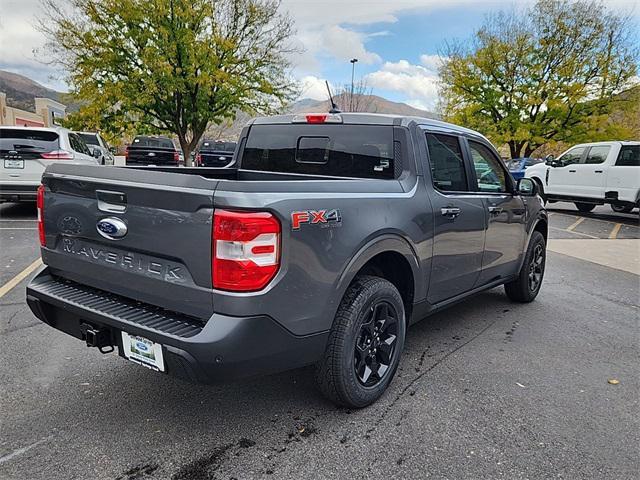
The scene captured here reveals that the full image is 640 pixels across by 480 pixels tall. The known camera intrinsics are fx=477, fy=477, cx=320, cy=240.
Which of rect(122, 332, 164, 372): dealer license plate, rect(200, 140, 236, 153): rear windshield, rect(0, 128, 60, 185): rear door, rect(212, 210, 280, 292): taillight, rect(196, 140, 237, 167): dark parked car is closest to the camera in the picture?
rect(212, 210, 280, 292): taillight

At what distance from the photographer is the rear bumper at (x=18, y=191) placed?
857 cm

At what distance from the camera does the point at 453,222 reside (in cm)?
363

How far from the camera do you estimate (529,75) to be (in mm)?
26906

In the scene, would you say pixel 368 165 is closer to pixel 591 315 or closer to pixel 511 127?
pixel 591 315

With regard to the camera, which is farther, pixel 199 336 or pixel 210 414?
pixel 210 414

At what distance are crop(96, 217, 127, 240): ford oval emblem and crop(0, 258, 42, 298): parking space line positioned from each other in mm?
3084

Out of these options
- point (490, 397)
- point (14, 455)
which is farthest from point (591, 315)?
point (14, 455)

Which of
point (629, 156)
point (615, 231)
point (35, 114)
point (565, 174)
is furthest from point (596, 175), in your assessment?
point (35, 114)

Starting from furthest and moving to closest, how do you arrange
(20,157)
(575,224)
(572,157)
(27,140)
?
1. (572,157)
2. (575,224)
3. (27,140)
4. (20,157)

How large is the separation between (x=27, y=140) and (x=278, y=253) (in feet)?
28.0

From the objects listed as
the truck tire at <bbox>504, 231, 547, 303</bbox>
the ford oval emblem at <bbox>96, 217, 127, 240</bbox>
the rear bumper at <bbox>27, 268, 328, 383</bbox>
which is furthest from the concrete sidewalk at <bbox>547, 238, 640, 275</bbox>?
the ford oval emblem at <bbox>96, 217, 127, 240</bbox>

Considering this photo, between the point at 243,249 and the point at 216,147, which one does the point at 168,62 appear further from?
the point at 243,249

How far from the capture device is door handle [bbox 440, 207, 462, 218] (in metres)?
3.51

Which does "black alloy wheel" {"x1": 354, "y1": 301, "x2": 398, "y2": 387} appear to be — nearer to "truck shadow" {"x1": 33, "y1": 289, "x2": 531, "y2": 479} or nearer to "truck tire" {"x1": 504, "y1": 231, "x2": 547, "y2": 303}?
"truck shadow" {"x1": 33, "y1": 289, "x2": 531, "y2": 479}
